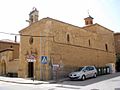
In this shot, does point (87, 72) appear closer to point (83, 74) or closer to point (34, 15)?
point (83, 74)

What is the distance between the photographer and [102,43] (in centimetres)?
3475

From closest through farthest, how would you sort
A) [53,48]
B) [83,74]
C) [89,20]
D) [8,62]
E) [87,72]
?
[83,74] < [87,72] < [53,48] < [8,62] < [89,20]

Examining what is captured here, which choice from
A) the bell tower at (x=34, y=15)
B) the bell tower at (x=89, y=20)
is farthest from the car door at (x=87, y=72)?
the bell tower at (x=89, y=20)

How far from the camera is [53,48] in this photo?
23.5 meters

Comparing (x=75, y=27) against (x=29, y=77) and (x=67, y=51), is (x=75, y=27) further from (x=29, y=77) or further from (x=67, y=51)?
(x=29, y=77)

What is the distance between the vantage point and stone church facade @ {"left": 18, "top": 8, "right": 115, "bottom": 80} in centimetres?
2313

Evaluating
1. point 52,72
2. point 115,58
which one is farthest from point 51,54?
point 115,58

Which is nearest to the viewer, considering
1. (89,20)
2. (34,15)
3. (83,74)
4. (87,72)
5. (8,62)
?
(83,74)

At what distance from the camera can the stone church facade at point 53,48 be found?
23.1 meters

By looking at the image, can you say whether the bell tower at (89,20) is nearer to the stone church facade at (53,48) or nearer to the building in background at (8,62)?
the stone church facade at (53,48)

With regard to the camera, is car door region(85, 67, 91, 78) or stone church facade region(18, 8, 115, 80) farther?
stone church facade region(18, 8, 115, 80)

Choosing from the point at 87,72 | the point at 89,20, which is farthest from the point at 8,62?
the point at 89,20

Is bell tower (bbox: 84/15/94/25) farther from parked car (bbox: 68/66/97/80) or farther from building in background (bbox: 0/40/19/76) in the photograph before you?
parked car (bbox: 68/66/97/80)

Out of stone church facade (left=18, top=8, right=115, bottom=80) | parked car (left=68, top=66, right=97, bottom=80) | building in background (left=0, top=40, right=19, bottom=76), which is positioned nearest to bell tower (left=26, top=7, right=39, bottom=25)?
stone church facade (left=18, top=8, right=115, bottom=80)
